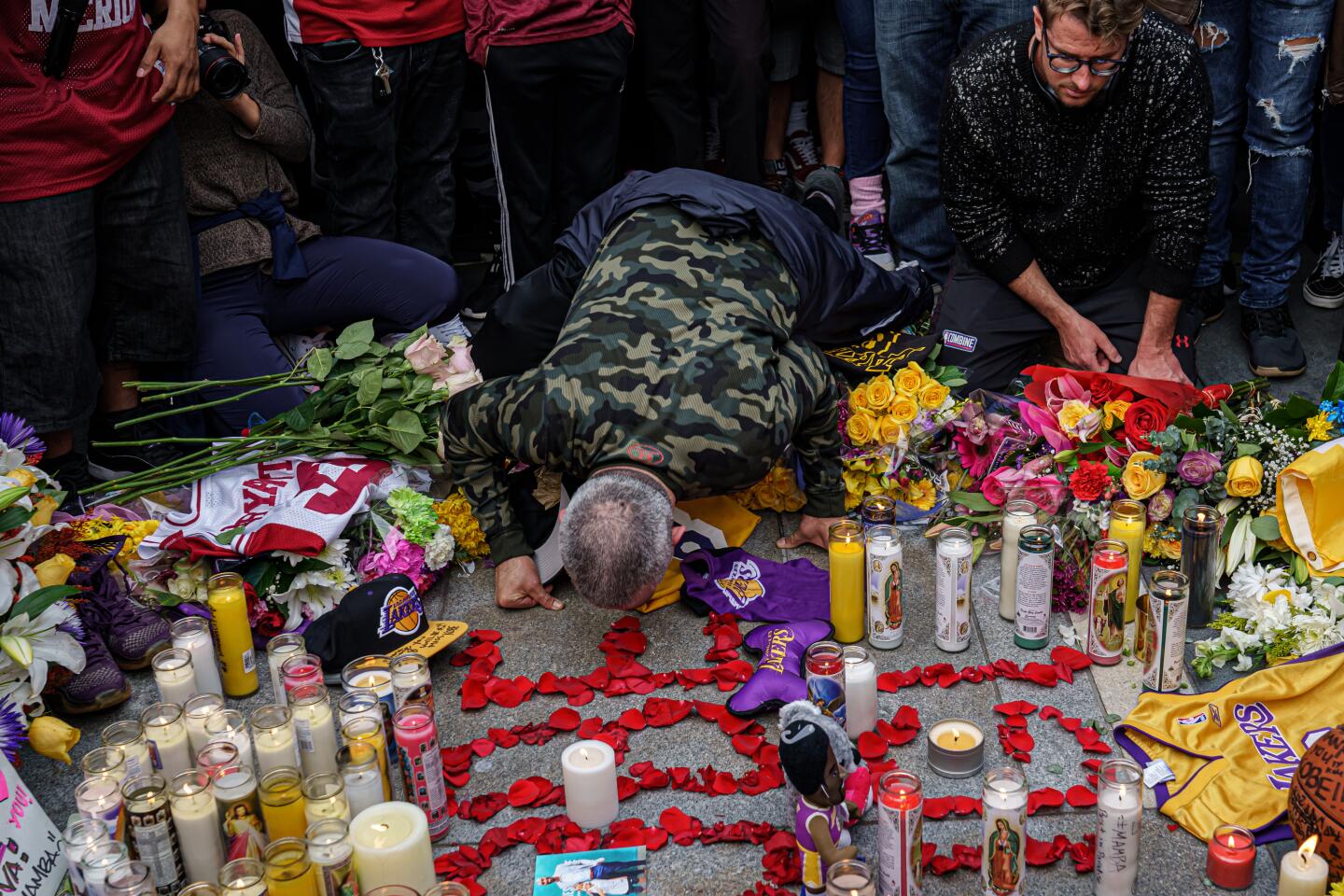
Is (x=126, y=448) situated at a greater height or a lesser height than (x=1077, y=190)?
lesser

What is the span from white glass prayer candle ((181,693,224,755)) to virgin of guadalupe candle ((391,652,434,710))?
0.43 meters

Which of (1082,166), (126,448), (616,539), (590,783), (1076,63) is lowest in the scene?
(590,783)

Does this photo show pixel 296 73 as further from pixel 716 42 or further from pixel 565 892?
pixel 565 892

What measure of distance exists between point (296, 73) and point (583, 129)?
1284mm

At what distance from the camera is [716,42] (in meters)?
A: 5.48

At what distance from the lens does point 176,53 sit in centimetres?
434

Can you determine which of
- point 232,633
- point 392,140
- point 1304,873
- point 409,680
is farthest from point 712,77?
point 1304,873

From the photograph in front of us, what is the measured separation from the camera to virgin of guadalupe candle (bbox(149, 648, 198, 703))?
341 centimetres

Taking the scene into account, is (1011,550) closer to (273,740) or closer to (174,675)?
(273,740)

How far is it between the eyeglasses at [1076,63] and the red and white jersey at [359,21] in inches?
89.4

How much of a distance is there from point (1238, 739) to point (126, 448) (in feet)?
11.8

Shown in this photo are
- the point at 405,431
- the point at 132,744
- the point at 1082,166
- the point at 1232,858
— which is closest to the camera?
the point at 1232,858

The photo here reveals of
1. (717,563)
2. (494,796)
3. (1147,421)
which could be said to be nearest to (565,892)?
(494,796)

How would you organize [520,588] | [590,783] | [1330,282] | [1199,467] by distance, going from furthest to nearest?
[1330,282] < [520,588] < [1199,467] < [590,783]
